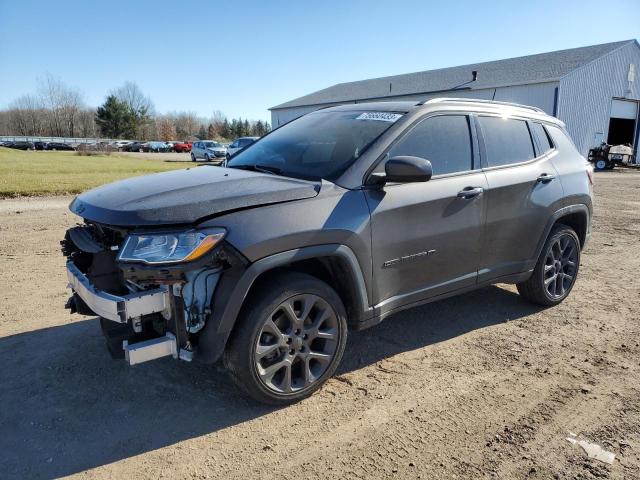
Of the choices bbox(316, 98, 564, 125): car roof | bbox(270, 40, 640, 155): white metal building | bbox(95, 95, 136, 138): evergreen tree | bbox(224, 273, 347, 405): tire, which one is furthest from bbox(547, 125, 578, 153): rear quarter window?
bbox(95, 95, 136, 138): evergreen tree

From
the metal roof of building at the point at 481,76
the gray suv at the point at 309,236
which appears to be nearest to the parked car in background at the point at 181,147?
the metal roof of building at the point at 481,76

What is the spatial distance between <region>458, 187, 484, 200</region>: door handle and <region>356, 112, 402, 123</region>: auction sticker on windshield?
76 cm

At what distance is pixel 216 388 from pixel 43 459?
1074 millimetres

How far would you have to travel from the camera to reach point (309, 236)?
3.00 metres

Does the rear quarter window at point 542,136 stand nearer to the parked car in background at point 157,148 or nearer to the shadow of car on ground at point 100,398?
the shadow of car on ground at point 100,398

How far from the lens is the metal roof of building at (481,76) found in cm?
3006

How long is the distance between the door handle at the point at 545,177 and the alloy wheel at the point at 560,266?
24.1 inches

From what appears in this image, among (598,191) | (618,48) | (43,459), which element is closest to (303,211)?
(43,459)

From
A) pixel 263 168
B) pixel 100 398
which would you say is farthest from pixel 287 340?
pixel 263 168

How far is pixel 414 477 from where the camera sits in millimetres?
2527

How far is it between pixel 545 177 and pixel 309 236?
272cm

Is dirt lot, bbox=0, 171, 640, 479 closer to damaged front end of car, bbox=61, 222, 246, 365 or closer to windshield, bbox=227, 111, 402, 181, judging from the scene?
damaged front end of car, bbox=61, 222, 246, 365

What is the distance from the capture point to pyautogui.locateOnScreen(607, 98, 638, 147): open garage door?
3234cm

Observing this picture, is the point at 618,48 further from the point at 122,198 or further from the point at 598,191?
the point at 122,198
